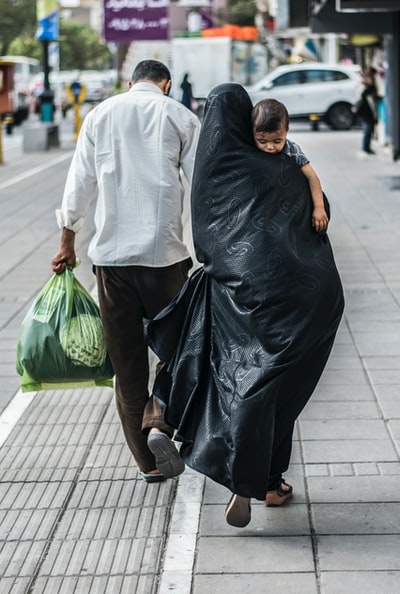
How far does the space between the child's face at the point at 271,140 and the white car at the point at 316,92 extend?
2765 centimetres

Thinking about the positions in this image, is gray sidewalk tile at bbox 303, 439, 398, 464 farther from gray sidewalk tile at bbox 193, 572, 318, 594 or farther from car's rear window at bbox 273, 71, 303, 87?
car's rear window at bbox 273, 71, 303, 87

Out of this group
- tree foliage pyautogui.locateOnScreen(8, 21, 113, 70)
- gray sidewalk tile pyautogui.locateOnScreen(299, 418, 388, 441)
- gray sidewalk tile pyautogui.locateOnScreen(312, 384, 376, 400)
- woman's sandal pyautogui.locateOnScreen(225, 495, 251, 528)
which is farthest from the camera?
tree foliage pyautogui.locateOnScreen(8, 21, 113, 70)

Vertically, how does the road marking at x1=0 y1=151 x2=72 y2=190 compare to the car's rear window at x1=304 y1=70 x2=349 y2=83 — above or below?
below

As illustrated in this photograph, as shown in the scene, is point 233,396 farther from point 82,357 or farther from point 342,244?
point 342,244

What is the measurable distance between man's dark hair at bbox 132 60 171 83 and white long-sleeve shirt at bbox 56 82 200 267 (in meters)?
0.11

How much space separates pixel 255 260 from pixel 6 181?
52.0 feet

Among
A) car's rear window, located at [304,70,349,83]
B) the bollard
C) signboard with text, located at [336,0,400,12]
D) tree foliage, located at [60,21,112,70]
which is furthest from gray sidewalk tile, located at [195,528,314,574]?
tree foliage, located at [60,21,112,70]

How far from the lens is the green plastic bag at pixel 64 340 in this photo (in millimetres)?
5156

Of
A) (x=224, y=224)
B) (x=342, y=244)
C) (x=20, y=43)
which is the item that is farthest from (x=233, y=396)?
(x=20, y=43)

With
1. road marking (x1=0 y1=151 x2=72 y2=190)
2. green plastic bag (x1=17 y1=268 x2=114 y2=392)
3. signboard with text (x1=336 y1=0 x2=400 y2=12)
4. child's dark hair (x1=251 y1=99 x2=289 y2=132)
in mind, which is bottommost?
road marking (x1=0 y1=151 x2=72 y2=190)

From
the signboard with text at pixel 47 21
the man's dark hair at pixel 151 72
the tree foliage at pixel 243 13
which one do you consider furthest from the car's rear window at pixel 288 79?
the tree foliage at pixel 243 13

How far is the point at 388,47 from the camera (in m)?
21.8

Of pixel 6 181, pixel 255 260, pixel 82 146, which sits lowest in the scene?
pixel 6 181

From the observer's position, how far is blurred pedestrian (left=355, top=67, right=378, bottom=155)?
69.9 ft
